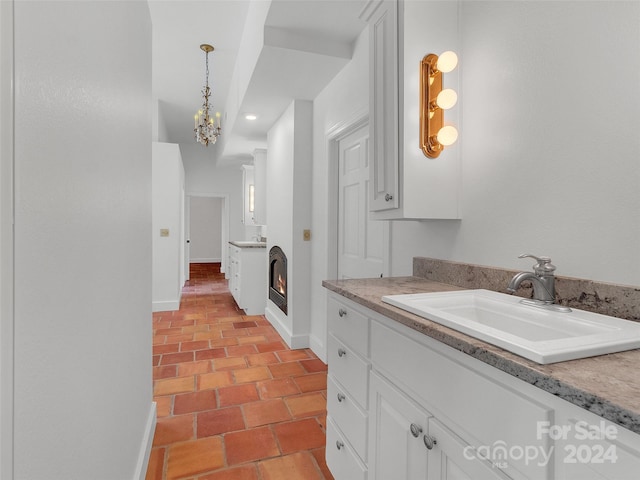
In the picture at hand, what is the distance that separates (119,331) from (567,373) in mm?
1384

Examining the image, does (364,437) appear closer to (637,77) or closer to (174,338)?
(637,77)

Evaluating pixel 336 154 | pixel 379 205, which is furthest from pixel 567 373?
pixel 336 154

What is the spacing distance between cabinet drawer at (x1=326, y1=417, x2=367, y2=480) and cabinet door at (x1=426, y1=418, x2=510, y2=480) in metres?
0.49

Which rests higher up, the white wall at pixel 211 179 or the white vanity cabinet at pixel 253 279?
the white wall at pixel 211 179

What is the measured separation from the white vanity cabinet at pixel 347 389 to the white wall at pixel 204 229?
10.3 m

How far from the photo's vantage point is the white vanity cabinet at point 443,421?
0.58 m

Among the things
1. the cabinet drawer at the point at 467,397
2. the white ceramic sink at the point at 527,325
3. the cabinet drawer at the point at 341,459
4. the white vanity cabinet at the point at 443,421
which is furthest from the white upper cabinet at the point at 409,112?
the cabinet drawer at the point at 341,459

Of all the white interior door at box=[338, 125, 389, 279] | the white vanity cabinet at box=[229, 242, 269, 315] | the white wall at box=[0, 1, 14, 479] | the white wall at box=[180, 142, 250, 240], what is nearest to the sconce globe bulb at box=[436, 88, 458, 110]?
the white interior door at box=[338, 125, 389, 279]

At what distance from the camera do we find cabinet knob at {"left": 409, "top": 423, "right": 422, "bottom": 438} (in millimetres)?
974

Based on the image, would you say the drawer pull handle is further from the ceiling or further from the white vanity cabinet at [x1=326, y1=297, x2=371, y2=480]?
the ceiling

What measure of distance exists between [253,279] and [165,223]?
155cm

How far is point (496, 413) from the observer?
73 centimetres

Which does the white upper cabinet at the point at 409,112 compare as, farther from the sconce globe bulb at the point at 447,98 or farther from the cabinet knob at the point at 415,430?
the cabinet knob at the point at 415,430

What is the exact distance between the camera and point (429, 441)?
0.93m
